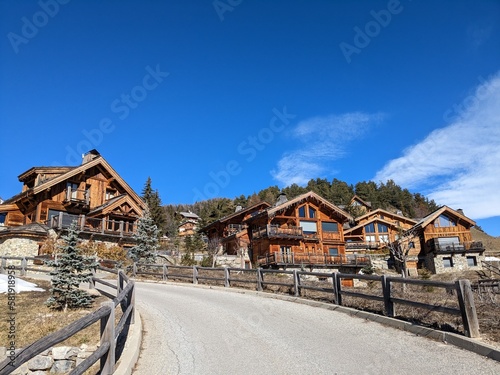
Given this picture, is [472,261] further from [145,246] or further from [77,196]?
[77,196]

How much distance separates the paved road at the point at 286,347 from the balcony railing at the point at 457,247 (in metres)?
43.2

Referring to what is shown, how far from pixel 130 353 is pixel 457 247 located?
5123 centimetres

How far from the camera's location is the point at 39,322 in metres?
11.4

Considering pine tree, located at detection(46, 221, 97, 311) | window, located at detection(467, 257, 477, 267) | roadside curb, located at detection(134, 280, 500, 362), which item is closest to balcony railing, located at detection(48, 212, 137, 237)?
pine tree, located at detection(46, 221, 97, 311)

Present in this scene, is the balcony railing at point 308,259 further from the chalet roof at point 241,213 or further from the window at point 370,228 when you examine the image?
the window at point 370,228

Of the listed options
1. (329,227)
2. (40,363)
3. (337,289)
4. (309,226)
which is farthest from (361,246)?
(40,363)

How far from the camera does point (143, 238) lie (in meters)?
31.0

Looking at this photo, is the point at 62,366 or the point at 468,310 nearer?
the point at 468,310

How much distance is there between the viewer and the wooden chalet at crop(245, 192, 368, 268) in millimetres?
39156

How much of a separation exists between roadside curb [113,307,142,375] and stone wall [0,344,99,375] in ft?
3.99

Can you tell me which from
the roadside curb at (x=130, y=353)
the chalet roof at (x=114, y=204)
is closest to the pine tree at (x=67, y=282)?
the roadside curb at (x=130, y=353)

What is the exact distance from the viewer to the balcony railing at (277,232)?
3892 centimetres

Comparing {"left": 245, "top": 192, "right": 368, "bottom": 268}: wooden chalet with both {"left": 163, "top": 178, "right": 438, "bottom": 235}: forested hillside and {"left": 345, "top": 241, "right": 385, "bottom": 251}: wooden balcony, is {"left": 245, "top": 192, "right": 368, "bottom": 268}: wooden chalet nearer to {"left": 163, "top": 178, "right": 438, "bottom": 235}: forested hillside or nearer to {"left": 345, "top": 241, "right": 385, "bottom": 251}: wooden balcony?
{"left": 345, "top": 241, "right": 385, "bottom": 251}: wooden balcony

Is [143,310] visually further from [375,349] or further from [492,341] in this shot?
[492,341]
